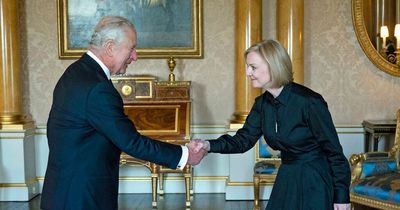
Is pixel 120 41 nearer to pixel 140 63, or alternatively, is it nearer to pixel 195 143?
pixel 195 143

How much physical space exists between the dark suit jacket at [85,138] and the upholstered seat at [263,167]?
3077 millimetres

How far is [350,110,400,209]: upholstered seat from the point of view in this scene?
4309 mm

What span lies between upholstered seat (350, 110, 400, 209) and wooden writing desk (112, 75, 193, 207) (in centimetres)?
172

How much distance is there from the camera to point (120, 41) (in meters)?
2.44

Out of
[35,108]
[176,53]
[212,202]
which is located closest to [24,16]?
[35,108]

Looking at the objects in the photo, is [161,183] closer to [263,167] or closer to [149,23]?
[263,167]

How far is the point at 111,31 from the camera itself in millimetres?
2420

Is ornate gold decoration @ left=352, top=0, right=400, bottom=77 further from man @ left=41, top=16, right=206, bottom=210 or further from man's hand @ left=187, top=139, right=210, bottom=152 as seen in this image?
man @ left=41, top=16, right=206, bottom=210

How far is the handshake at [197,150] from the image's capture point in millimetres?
2768

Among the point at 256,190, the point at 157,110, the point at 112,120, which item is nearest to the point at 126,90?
the point at 157,110

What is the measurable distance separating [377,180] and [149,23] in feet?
10.2

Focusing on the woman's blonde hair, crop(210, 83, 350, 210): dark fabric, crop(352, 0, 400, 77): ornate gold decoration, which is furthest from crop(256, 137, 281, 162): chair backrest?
the woman's blonde hair

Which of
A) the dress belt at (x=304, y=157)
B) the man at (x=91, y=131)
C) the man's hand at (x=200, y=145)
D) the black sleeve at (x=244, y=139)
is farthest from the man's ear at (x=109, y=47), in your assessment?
the dress belt at (x=304, y=157)

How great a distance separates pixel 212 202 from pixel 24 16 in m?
3.04
